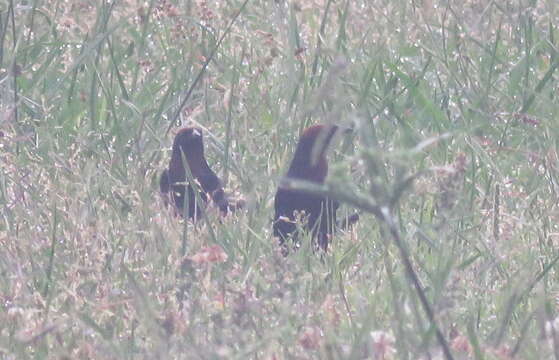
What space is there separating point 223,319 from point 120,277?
0.71 meters

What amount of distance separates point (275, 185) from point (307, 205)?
368mm

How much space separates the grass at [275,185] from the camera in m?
2.71

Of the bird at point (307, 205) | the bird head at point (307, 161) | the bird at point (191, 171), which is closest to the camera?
the bird at point (307, 205)

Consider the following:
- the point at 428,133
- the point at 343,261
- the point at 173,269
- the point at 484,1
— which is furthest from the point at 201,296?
the point at 484,1

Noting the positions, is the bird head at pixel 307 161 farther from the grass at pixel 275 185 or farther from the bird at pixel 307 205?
the grass at pixel 275 185

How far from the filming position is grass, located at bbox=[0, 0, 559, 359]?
107 inches

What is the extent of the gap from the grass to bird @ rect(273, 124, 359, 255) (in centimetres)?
6

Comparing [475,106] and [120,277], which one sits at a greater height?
[475,106]

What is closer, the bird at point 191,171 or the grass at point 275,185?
Answer: the grass at point 275,185

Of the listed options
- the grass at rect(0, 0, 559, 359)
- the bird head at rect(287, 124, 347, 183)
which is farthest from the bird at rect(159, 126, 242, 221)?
the bird head at rect(287, 124, 347, 183)

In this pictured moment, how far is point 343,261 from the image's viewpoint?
3656 mm

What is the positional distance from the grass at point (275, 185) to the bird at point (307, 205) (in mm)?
55

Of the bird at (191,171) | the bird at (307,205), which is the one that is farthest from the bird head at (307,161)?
the bird at (191,171)

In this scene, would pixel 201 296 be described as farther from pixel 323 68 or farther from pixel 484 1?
pixel 484 1
